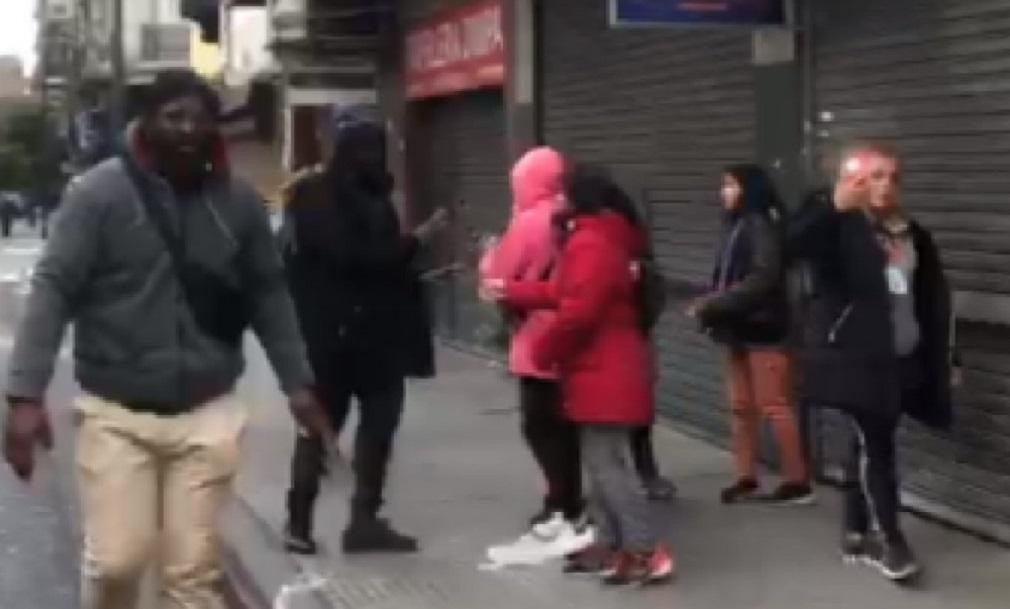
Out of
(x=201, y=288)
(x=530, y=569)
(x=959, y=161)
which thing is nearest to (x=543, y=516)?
(x=530, y=569)

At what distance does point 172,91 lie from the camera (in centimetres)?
591

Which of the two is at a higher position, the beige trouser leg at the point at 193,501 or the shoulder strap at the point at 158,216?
the shoulder strap at the point at 158,216

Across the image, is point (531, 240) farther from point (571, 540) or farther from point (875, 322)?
point (875, 322)

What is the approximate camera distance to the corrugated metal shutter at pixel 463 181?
17625 millimetres

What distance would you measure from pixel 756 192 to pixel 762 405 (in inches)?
39.1

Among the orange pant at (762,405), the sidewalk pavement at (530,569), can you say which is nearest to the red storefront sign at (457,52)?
the sidewalk pavement at (530,569)

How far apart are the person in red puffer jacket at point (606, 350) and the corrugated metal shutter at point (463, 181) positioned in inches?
354

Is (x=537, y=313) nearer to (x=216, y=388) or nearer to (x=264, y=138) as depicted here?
(x=216, y=388)

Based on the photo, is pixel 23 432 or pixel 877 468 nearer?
pixel 23 432

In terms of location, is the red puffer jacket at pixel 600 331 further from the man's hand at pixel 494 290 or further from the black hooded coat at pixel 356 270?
the black hooded coat at pixel 356 270

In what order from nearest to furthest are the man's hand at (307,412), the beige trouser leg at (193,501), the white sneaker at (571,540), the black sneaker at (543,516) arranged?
the beige trouser leg at (193,501) → the man's hand at (307,412) → the white sneaker at (571,540) → the black sneaker at (543,516)

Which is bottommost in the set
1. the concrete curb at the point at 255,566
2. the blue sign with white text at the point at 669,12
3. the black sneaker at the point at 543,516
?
the concrete curb at the point at 255,566

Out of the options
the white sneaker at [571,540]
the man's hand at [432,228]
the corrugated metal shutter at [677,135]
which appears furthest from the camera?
the corrugated metal shutter at [677,135]

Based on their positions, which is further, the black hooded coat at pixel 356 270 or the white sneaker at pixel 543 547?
the white sneaker at pixel 543 547
